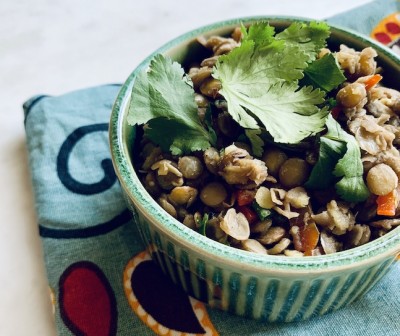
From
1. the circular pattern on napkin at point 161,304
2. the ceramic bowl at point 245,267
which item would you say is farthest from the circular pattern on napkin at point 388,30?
the circular pattern on napkin at point 161,304

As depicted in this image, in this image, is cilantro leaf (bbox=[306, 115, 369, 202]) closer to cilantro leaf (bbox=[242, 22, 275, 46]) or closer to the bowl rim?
the bowl rim

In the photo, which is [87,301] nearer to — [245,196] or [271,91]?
[245,196]

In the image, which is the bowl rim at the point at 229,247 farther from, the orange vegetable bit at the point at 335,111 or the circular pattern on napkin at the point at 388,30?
the circular pattern on napkin at the point at 388,30

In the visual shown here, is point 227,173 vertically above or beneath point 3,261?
above

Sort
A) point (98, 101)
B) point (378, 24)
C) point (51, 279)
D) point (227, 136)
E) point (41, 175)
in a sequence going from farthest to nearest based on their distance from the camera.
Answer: point (378, 24) → point (98, 101) → point (41, 175) → point (51, 279) → point (227, 136)

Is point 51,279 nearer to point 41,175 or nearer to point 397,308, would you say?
point 41,175

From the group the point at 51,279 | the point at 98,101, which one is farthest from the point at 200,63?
the point at 51,279

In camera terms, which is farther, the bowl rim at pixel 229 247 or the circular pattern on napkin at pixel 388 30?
the circular pattern on napkin at pixel 388 30

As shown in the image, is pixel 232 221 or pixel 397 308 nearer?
pixel 232 221
